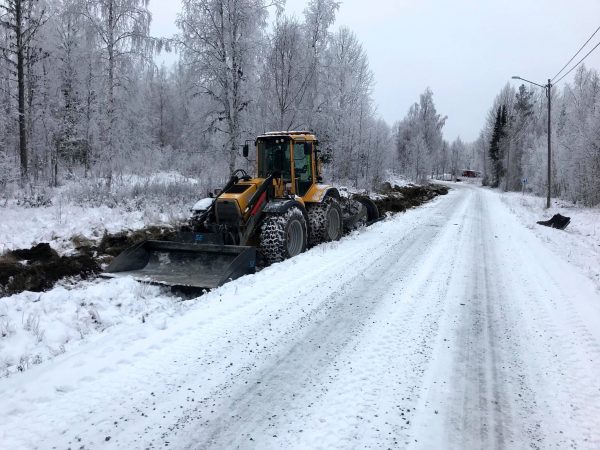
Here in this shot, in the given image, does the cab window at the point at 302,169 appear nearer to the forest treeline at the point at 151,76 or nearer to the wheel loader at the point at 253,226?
the wheel loader at the point at 253,226

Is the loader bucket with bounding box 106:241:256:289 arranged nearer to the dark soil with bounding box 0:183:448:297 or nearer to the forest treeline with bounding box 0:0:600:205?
the dark soil with bounding box 0:183:448:297

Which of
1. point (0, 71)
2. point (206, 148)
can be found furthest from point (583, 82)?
point (0, 71)

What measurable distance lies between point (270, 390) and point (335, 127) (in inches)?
1029

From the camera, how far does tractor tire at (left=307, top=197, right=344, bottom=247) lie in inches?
419

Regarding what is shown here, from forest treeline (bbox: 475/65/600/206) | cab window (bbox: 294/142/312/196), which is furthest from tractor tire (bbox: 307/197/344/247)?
forest treeline (bbox: 475/65/600/206)

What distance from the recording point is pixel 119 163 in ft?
60.9

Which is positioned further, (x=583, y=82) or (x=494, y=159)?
(x=494, y=159)

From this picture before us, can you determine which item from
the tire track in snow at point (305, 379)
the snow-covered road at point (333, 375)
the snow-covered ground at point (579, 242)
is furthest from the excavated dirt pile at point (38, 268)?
the snow-covered ground at point (579, 242)

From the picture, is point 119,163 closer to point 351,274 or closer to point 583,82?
point 351,274

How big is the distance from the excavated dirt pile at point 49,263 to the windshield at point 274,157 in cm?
362

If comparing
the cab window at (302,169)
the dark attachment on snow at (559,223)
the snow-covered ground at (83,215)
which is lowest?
the dark attachment on snow at (559,223)

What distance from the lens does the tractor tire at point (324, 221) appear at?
34.9ft

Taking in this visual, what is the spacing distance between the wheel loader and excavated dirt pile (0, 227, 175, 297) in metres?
0.79

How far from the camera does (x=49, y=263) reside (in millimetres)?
7441
